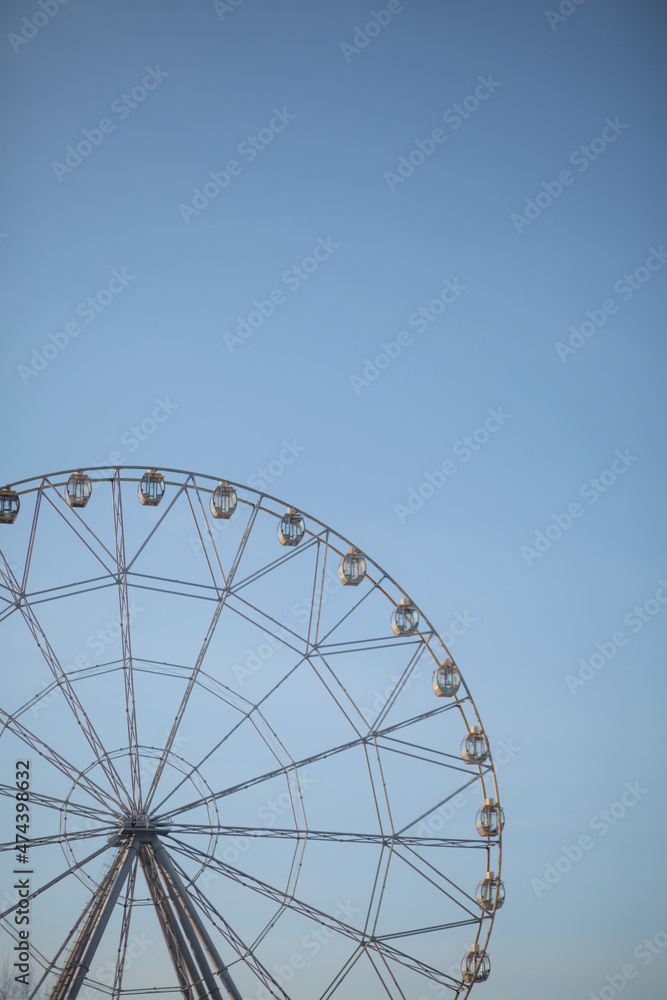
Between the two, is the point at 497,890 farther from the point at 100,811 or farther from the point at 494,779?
the point at 100,811

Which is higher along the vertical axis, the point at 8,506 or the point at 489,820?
the point at 8,506

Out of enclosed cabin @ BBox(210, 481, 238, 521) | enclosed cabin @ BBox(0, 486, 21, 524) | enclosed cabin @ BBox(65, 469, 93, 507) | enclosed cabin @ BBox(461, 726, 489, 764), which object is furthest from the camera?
enclosed cabin @ BBox(461, 726, 489, 764)

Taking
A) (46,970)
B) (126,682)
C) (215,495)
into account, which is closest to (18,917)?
(46,970)

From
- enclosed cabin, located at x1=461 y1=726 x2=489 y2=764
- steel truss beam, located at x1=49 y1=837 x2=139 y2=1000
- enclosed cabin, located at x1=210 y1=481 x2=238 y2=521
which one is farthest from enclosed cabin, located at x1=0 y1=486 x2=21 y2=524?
enclosed cabin, located at x1=461 y1=726 x2=489 y2=764

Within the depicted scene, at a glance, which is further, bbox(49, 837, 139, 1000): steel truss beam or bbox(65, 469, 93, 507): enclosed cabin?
bbox(65, 469, 93, 507): enclosed cabin

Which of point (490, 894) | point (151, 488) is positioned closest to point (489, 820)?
point (490, 894)

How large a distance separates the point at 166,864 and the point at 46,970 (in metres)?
2.87

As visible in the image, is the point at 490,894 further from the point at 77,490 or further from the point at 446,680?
the point at 77,490

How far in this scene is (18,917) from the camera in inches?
934

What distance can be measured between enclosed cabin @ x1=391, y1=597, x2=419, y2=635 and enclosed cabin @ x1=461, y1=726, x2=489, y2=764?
8.19 feet

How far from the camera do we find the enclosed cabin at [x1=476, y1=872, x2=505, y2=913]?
26.7 metres

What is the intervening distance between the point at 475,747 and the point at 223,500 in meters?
7.27

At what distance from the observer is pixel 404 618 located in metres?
27.6

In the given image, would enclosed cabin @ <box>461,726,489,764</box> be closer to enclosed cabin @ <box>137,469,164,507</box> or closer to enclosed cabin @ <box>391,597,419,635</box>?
enclosed cabin @ <box>391,597,419,635</box>
